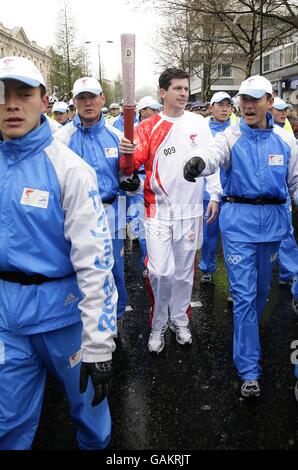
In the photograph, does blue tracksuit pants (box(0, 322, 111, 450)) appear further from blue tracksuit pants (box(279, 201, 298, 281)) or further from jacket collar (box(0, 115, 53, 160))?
blue tracksuit pants (box(279, 201, 298, 281))

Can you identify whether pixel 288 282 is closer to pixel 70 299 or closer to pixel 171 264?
pixel 171 264

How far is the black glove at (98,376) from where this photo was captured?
1.96 metres

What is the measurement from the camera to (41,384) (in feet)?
7.14

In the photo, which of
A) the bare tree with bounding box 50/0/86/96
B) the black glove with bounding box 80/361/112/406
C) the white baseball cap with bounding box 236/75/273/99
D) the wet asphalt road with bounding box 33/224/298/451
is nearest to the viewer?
the black glove with bounding box 80/361/112/406

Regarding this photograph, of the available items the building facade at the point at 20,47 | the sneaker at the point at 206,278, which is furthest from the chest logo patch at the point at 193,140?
the building facade at the point at 20,47

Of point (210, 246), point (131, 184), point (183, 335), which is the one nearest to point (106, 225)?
point (131, 184)

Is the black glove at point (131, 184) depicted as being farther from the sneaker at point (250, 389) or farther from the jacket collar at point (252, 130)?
the sneaker at point (250, 389)

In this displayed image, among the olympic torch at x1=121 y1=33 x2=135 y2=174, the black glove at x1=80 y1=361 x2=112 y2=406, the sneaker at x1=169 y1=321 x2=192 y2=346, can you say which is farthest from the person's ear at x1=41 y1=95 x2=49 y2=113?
the sneaker at x1=169 y1=321 x2=192 y2=346

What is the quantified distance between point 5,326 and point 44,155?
82 centimetres

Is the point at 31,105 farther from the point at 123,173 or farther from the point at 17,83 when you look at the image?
the point at 123,173

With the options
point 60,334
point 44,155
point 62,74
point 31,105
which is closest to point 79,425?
point 60,334

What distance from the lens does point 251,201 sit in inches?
135

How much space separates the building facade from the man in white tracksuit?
74867 millimetres

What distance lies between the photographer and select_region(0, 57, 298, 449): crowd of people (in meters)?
2.01
